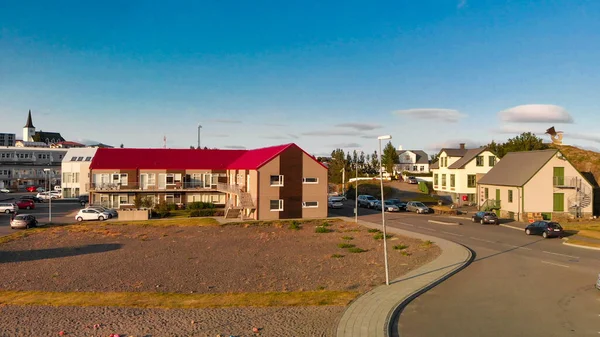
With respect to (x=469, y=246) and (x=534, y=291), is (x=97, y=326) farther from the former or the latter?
(x=469, y=246)

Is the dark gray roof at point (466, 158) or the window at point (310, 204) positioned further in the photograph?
the dark gray roof at point (466, 158)

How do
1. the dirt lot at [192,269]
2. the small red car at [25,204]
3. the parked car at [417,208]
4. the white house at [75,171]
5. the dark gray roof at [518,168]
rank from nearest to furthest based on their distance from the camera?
the dirt lot at [192,269] < the dark gray roof at [518,168] < the parked car at [417,208] < the small red car at [25,204] < the white house at [75,171]

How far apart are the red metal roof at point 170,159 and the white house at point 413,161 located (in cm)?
7855

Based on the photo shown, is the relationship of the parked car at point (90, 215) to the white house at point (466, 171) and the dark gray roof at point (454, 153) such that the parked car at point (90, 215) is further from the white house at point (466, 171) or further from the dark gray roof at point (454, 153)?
the dark gray roof at point (454, 153)

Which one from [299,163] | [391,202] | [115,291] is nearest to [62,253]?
[115,291]

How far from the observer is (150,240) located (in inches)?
1409

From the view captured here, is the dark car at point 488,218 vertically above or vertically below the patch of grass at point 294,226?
above

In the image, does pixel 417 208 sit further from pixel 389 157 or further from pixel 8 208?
pixel 8 208

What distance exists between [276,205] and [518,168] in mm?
29543

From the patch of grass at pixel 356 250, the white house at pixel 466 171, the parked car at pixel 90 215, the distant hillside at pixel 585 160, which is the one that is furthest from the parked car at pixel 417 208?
the parked car at pixel 90 215

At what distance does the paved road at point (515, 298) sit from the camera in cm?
1461

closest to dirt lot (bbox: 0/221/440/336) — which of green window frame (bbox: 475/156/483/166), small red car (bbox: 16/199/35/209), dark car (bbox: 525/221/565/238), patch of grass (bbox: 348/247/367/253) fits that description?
patch of grass (bbox: 348/247/367/253)

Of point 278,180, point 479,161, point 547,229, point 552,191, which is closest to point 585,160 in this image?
point 479,161

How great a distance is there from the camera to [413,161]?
131875 mm
